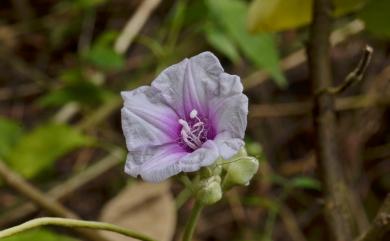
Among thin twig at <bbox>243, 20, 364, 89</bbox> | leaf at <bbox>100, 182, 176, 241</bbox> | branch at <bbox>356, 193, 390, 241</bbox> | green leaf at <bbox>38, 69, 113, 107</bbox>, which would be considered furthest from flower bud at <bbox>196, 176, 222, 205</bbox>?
thin twig at <bbox>243, 20, 364, 89</bbox>

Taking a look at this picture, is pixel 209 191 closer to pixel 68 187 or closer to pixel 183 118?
pixel 183 118

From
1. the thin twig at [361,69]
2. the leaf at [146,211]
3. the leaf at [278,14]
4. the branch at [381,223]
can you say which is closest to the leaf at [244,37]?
the leaf at [278,14]

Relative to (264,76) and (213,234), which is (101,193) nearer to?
(213,234)

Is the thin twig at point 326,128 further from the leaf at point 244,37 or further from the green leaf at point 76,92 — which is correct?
the green leaf at point 76,92

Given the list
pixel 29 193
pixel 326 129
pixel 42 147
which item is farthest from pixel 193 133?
pixel 42 147

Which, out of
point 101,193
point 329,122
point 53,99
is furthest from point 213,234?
point 329,122

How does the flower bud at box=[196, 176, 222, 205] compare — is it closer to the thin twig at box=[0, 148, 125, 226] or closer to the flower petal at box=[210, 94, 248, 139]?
the flower petal at box=[210, 94, 248, 139]
